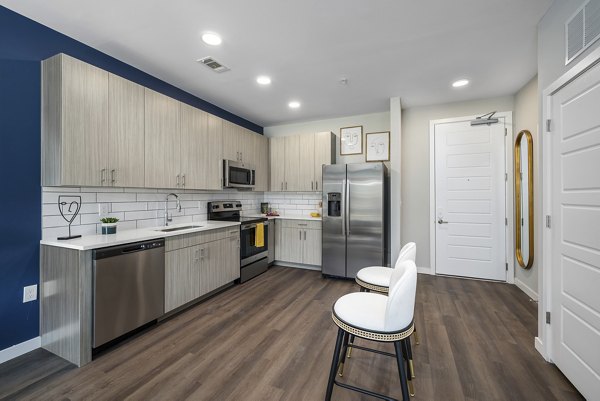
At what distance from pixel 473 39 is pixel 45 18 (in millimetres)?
3663

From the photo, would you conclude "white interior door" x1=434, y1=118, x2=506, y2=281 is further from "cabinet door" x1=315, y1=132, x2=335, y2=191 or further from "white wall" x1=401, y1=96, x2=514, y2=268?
"cabinet door" x1=315, y1=132, x2=335, y2=191

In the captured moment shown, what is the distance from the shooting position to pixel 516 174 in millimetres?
3518

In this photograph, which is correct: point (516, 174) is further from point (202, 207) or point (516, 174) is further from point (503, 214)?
point (202, 207)

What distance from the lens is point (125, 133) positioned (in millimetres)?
2525

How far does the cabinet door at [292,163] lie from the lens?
4.68m

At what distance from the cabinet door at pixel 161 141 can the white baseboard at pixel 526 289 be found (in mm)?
4519

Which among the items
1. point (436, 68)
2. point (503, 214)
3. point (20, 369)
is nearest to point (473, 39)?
point (436, 68)

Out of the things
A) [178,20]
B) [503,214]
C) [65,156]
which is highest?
[178,20]

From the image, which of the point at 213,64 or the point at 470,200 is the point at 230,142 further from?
the point at 470,200

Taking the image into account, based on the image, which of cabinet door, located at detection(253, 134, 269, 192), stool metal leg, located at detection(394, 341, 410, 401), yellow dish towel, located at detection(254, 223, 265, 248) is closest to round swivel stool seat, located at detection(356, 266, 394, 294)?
stool metal leg, located at detection(394, 341, 410, 401)

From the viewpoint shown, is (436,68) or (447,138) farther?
(447,138)

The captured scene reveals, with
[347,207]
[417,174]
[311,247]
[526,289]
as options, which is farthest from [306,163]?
[526,289]

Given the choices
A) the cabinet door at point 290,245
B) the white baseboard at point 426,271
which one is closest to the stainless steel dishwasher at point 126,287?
the cabinet door at point 290,245

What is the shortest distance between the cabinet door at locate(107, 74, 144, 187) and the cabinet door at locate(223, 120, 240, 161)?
4.22 ft
